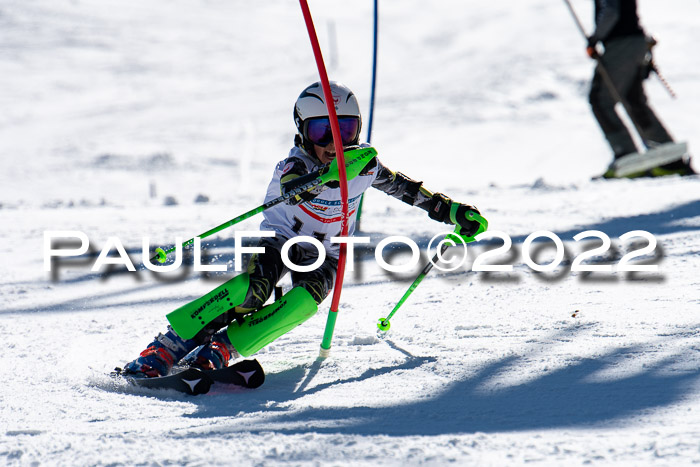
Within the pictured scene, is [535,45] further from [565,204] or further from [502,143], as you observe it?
[565,204]

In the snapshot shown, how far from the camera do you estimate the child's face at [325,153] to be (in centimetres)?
335

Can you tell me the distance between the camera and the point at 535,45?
77.6 ft

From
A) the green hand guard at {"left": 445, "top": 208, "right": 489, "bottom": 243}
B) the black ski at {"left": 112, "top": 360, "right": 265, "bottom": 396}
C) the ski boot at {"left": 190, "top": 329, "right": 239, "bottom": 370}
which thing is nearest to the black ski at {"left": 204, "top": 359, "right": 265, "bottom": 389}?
the black ski at {"left": 112, "top": 360, "right": 265, "bottom": 396}

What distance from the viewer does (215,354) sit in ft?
10.3

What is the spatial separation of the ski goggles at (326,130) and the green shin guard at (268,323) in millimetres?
656

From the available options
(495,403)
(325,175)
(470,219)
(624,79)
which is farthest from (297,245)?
(624,79)

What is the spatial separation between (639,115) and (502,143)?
23.9 feet

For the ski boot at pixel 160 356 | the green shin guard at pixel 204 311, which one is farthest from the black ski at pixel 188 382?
the green shin guard at pixel 204 311

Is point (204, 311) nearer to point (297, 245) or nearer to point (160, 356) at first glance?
point (160, 356)

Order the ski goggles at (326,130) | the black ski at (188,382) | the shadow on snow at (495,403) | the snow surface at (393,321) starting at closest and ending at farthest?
the snow surface at (393,321), the shadow on snow at (495,403), the black ski at (188,382), the ski goggles at (326,130)

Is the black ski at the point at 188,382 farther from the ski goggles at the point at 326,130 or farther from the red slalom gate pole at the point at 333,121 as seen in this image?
the ski goggles at the point at 326,130

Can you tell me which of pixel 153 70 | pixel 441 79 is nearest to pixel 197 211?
pixel 441 79

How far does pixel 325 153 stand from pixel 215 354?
975 millimetres

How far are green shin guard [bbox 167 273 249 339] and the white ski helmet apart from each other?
28.4 inches
